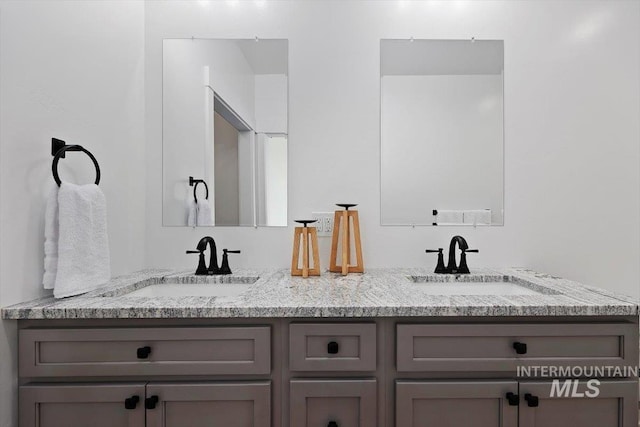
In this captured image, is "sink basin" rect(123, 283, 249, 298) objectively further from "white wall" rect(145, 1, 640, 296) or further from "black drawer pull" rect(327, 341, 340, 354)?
"black drawer pull" rect(327, 341, 340, 354)

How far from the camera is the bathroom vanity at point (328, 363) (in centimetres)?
120

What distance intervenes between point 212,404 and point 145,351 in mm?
268

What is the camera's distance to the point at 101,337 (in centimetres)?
121

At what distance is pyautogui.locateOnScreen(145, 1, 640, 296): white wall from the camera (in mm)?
1885

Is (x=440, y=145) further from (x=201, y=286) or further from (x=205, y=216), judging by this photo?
(x=201, y=286)

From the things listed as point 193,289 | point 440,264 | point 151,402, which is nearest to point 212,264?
point 193,289

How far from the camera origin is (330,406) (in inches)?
48.0

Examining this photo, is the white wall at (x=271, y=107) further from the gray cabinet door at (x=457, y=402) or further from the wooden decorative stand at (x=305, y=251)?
the gray cabinet door at (x=457, y=402)

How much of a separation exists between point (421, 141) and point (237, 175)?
0.93 meters

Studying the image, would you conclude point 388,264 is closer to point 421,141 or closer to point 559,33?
point 421,141


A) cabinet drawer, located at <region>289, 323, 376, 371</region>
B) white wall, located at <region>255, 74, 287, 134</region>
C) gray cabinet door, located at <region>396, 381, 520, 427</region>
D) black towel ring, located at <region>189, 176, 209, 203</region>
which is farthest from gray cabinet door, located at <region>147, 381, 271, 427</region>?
white wall, located at <region>255, 74, 287, 134</region>

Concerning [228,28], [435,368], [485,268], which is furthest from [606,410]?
[228,28]

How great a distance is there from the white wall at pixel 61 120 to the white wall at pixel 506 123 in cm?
13

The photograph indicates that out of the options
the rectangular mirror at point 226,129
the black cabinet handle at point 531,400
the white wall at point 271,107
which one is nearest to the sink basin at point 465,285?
the black cabinet handle at point 531,400
